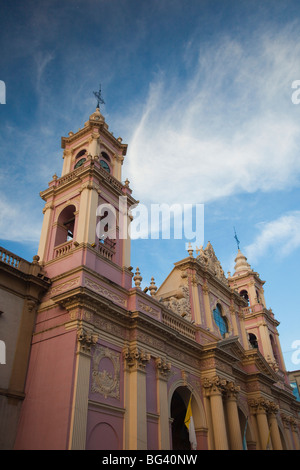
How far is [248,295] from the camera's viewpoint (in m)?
33.7

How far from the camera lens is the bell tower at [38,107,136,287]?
16281 mm

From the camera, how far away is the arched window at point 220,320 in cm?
2383

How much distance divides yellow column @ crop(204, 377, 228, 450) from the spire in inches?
716

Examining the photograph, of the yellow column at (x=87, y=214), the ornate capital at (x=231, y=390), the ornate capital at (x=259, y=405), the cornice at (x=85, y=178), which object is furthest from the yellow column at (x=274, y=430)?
the yellow column at (x=87, y=214)

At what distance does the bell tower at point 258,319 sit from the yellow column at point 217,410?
38.0 ft

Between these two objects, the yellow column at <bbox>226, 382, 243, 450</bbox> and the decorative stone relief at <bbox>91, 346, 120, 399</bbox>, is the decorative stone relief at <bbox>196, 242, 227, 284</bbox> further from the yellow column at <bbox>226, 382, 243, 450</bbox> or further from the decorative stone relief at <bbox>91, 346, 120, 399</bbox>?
the decorative stone relief at <bbox>91, 346, 120, 399</bbox>

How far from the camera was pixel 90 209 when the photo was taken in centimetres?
1698

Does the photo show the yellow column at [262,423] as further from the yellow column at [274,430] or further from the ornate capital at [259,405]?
the yellow column at [274,430]

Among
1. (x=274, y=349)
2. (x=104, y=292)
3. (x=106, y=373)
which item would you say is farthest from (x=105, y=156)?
(x=274, y=349)

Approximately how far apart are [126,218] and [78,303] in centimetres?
653

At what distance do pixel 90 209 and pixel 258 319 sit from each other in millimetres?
20384

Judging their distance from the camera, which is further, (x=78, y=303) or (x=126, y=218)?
(x=126, y=218)
